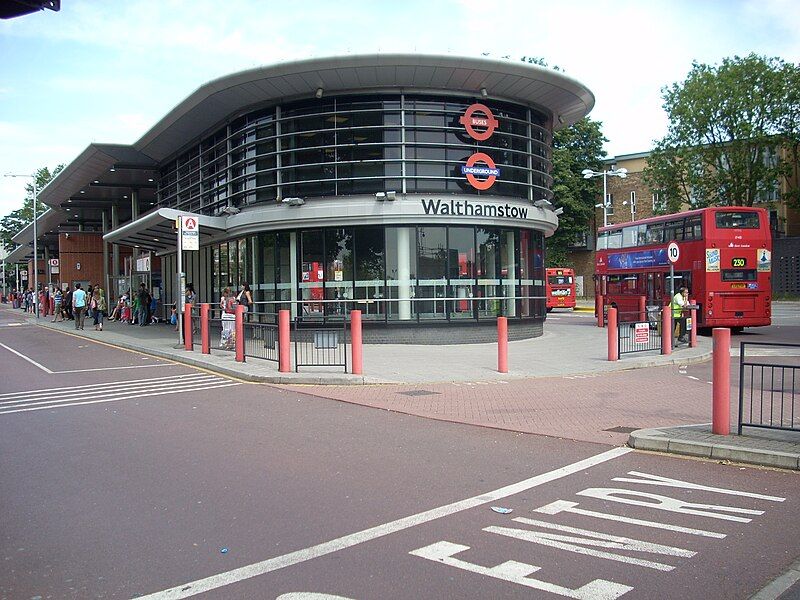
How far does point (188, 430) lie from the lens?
28.6 ft

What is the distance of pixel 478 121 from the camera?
2108 cm

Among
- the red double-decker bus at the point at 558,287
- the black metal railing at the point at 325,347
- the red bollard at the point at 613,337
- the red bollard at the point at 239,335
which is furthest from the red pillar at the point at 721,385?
the red double-decker bus at the point at 558,287

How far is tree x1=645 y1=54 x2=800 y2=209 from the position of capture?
4381 centimetres

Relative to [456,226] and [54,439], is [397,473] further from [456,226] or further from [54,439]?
[456,226]

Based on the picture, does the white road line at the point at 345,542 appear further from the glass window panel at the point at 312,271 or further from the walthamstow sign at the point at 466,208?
the glass window panel at the point at 312,271

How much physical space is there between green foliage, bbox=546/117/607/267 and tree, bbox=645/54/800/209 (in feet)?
22.2

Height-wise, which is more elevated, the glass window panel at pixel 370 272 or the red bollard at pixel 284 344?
the glass window panel at pixel 370 272

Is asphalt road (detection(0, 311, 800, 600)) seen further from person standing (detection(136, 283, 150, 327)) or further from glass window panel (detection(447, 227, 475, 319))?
person standing (detection(136, 283, 150, 327))

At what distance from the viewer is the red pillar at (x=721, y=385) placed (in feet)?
25.7

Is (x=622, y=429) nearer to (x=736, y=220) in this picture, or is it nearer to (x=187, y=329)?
(x=187, y=329)

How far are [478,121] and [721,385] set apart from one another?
1480 centimetres

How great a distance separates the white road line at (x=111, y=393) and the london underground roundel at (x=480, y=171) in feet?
34.1

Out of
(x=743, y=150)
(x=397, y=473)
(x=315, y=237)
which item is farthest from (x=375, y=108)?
(x=743, y=150)

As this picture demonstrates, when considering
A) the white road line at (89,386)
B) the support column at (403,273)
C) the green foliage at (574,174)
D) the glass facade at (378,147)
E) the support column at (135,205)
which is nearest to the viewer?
the white road line at (89,386)
